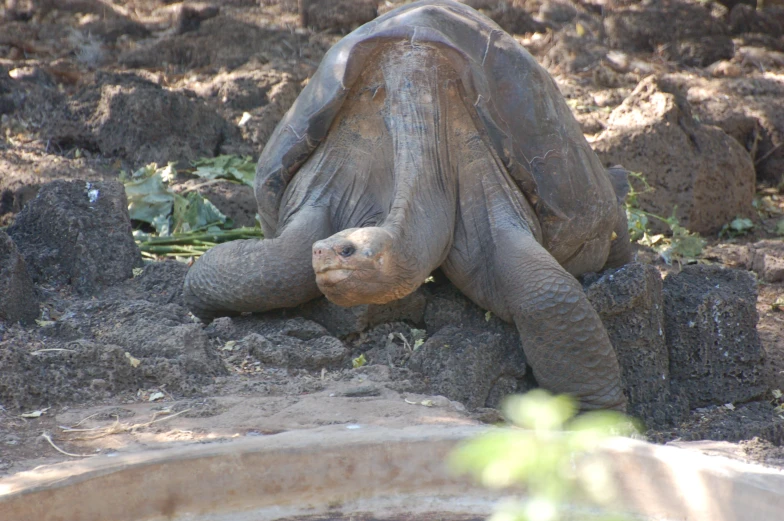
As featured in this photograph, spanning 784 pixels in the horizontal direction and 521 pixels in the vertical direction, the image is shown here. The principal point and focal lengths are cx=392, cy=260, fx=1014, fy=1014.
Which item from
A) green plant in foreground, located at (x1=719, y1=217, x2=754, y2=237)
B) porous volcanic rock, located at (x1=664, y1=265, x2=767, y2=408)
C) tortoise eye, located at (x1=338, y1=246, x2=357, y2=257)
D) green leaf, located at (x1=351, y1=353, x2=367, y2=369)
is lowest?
green plant in foreground, located at (x1=719, y1=217, x2=754, y2=237)

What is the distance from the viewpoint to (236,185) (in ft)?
20.2

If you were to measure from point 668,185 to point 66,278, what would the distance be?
375 cm

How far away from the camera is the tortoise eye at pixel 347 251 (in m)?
3.03

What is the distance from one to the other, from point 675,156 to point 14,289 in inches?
161

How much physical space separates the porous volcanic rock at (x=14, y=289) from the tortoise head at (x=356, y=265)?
1411 mm

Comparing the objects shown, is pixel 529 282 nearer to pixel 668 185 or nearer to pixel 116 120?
pixel 668 185

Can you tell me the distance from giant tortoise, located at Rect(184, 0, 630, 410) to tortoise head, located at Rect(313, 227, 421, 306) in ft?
1.08

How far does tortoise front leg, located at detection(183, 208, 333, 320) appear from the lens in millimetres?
3826

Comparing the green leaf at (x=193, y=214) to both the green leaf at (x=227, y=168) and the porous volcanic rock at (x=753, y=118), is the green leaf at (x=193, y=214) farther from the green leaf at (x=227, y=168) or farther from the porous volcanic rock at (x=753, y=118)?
the porous volcanic rock at (x=753, y=118)

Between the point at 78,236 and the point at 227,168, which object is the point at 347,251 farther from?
the point at 227,168

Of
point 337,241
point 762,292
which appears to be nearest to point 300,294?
point 337,241

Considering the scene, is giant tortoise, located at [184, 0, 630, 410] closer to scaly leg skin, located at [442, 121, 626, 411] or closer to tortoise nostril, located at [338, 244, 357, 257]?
scaly leg skin, located at [442, 121, 626, 411]

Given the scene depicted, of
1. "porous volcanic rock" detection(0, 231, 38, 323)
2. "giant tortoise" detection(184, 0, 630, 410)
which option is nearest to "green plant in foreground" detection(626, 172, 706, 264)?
"giant tortoise" detection(184, 0, 630, 410)

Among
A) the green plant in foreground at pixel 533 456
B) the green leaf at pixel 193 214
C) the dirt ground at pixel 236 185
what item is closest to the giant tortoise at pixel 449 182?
the dirt ground at pixel 236 185
